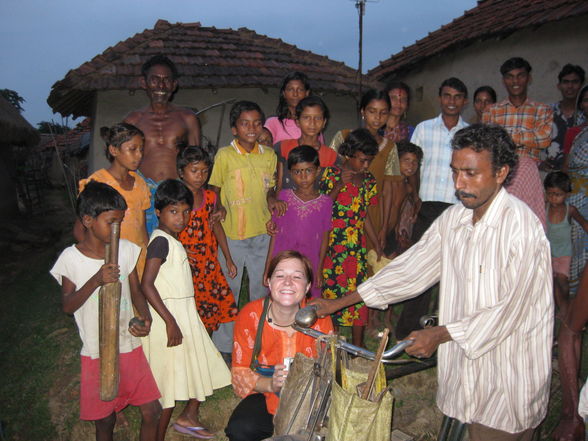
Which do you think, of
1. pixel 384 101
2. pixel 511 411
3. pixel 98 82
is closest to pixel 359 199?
pixel 384 101

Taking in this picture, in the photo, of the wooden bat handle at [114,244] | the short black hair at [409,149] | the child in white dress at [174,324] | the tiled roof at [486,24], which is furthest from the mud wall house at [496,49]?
the wooden bat handle at [114,244]

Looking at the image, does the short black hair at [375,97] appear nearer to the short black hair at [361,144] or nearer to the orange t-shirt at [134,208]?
the short black hair at [361,144]

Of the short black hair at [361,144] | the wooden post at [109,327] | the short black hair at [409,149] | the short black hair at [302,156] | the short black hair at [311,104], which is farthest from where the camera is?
the short black hair at [409,149]

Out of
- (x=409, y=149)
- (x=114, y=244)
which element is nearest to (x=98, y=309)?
(x=114, y=244)

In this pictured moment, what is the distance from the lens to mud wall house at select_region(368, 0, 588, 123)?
22.6 feet

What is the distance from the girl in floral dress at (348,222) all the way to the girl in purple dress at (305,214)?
0.14 m

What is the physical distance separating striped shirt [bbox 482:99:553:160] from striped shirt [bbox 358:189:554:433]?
7.64 ft

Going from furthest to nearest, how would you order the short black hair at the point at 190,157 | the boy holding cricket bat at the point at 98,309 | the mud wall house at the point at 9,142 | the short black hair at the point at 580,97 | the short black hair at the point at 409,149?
the mud wall house at the point at 9,142 < the short black hair at the point at 580,97 < the short black hair at the point at 409,149 < the short black hair at the point at 190,157 < the boy holding cricket bat at the point at 98,309

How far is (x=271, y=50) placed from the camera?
10164 mm

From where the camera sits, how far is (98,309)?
2.69m

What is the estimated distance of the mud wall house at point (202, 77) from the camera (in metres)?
7.58

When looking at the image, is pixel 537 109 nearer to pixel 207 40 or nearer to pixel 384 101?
pixel 384 101

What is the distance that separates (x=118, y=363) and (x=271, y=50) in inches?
347

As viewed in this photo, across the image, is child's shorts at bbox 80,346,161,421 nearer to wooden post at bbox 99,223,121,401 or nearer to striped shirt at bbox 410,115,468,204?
wooden post at bbox 99,223,121,401
